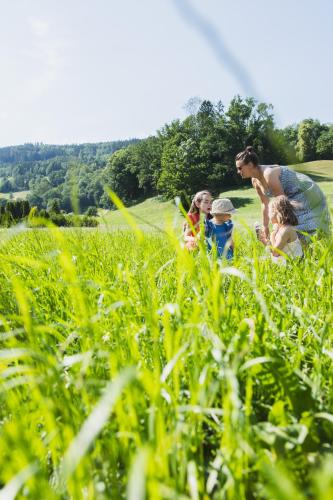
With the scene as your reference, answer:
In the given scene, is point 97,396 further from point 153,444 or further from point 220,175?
point 220,175

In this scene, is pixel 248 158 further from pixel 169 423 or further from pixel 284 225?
pixel 169 423

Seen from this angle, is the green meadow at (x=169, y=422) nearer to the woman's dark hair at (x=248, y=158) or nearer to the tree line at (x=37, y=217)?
the tree line at (x=37, y=217)

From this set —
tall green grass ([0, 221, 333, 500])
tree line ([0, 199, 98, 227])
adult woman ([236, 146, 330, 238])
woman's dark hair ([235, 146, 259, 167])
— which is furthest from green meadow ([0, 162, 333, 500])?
woman's dark hair ([235, 146, 259, 167])

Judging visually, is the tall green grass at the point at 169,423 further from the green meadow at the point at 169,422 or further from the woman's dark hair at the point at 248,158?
the woman's dark hair at the point at 248,158

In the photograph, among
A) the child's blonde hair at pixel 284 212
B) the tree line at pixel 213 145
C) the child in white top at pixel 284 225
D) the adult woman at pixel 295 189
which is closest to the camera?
the child in white top at pixel 284 225

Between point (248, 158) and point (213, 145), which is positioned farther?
point (213, 145)

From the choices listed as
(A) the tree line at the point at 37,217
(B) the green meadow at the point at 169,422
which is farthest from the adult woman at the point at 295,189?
(B) the green meadow at the point at 169,422

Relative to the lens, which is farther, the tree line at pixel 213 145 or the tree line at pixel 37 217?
the tree line at pixel 213 145

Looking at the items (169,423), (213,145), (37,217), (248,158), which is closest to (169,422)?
(169,423)

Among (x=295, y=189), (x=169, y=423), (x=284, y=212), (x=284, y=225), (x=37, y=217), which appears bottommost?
(x=284, y=225)

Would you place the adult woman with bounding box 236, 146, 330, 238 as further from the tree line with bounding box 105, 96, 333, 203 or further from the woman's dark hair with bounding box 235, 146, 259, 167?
the tree line with bounding box 105, 96, 333, 203

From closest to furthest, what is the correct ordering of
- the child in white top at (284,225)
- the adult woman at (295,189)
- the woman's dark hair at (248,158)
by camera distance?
the child in white top at (284,225)
the adult woman at (295,189)
the woman's dark hair at (248,158)

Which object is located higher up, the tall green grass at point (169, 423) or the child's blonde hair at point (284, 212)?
the tall green grass at point (169, 423)

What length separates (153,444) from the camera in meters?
0.77
